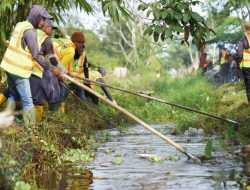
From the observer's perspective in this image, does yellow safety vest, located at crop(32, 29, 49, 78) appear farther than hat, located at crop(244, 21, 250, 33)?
No

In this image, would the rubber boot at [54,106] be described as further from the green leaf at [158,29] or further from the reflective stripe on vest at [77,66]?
the green leaf at [158,29]

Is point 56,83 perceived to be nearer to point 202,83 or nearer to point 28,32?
point 28,32

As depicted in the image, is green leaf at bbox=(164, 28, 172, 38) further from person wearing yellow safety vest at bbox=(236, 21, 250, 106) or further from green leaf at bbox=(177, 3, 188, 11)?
person wearing yellow safety vest at bbox=(236, 21, 250, 106)

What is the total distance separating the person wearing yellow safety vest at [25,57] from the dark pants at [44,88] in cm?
56

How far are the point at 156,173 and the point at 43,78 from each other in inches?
131

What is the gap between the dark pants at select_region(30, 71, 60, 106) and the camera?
8.73 meters

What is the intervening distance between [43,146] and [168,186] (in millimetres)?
1518

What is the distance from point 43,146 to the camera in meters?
6.40

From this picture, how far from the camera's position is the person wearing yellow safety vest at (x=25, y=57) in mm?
7934

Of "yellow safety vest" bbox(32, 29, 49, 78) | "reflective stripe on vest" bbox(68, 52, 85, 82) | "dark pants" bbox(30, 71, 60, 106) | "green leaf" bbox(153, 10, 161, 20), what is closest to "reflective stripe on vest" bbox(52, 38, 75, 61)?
"reflective stripe on vest" bbox(68, 52, 85, 82)

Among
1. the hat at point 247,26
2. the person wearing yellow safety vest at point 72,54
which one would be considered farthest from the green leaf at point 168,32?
the hat at point 247,26

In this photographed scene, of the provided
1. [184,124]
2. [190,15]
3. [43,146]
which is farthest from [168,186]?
[184,124]

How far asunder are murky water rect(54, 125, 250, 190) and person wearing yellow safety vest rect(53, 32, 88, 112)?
9.13 ft

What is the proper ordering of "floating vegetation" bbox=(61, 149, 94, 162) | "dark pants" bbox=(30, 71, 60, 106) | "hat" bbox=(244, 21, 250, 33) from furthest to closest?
"hat" bbox=(244, 21, 250, 33) < "dark pants" bbox=(30, 71, 60, 106) < "floating vegetation" bbox=(61, 149, 94, 162)
